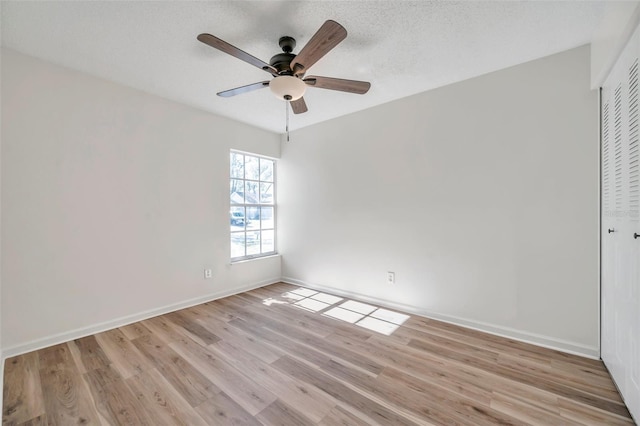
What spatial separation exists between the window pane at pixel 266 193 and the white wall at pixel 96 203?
871 millimetres

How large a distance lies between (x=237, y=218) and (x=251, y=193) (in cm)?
48

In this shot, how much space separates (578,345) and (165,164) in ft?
14.3

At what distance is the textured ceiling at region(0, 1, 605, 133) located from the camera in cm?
172

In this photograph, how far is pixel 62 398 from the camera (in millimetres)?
1706

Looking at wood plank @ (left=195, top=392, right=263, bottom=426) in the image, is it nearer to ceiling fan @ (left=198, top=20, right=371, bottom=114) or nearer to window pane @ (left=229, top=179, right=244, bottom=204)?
ceiling fan @ (left=198, top=20, right=371, bottom=114)

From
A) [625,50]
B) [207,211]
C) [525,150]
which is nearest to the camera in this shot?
[625,50]

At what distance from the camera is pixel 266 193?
14.5 feet

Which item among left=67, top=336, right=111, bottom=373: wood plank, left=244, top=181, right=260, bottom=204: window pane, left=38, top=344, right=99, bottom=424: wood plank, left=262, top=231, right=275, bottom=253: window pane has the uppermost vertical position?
left=244, top=181, right=260, bottom=204: window pane

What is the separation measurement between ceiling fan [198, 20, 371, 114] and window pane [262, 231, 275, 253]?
2551 mm

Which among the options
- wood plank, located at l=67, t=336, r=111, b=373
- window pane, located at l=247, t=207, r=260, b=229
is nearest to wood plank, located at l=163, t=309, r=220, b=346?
wood plank, located at l=67, t=336, r=111, b=373

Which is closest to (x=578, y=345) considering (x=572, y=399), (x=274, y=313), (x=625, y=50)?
(x=572, y=399)

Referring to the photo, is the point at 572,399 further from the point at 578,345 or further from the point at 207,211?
the point at 207,211

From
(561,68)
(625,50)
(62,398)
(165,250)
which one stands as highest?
(561,68)

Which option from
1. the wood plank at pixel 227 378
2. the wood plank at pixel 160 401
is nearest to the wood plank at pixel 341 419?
the wood plank at pixel 227 378
